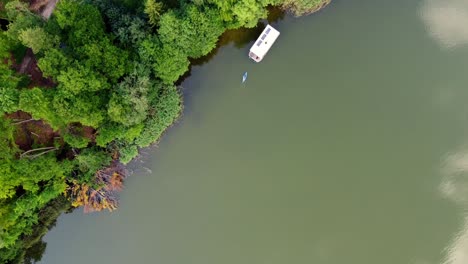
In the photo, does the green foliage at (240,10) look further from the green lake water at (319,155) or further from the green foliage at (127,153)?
the green foliage at (127,153)

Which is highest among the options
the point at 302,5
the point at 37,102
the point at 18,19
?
the point at 302,5

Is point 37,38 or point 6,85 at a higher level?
point 37,38

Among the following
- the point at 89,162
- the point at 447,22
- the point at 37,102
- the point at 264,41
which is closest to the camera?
the point at 37,102

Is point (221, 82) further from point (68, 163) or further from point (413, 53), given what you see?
point (413, 53)

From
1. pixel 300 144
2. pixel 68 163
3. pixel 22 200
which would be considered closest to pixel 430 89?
pixel 300 144

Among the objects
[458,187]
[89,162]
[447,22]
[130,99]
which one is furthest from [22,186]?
[447,22]

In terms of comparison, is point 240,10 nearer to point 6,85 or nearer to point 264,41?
point 264,41
